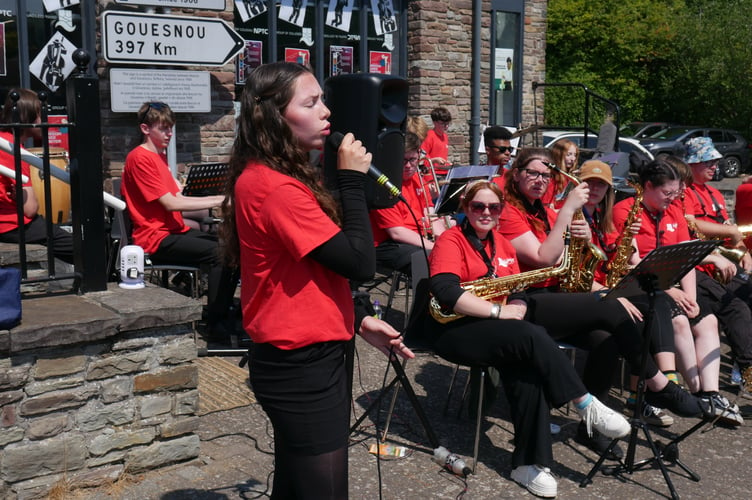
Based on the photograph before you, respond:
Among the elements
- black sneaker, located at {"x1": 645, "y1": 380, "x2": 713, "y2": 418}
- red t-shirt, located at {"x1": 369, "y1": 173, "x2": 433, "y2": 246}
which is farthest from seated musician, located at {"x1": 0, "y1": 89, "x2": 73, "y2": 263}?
black sneaker, located at {"x1": 645, "y1": 380, "x2": 713, "y2": 418}

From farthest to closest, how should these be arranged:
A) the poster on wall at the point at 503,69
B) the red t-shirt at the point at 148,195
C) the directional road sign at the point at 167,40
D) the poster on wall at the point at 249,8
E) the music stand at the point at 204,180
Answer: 1. the poster on wall at the point at 503,69
2. the poster on wall at the point at 249,8
3. the directional road sign at the point at 167,40
4. the music stand at the point at 204,180
5. the red t-shirt at the point at 148,195

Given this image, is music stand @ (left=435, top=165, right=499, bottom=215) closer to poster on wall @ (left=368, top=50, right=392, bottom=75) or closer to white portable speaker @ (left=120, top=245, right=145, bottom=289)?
white portable speaker @ (left=120, top=245, right=145, bottom=289)

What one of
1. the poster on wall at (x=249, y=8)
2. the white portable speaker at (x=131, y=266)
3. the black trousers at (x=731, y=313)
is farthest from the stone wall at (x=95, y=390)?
the poster on wall at (x=249, y=8)

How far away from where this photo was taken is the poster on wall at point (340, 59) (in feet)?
37.1

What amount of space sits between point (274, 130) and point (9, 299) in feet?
5.32

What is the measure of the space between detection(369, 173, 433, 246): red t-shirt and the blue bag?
3187mm

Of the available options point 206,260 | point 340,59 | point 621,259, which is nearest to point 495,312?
point 621,259

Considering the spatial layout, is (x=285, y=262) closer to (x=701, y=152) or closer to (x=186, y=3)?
(x=701, y=152)

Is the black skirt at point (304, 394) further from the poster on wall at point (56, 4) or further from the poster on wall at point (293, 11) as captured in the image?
the poster on wall at point (293, 11)

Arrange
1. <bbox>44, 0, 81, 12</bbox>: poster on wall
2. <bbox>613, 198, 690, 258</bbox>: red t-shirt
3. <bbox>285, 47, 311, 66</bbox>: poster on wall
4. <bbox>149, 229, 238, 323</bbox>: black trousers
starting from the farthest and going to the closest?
<bbox>285, 47, 311, 66</bbox>: poster on wall → <bbox>44, 0, 81, 12</bbox>: poster on wall → <bbox>149, 229, 238, 323</bbox>: black trousers → <bbox>613, 198, 690, 258</bbox>: red t-shirt

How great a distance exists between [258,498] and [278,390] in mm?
1376

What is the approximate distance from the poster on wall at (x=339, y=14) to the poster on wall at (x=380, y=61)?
0.51m

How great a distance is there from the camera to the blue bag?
3.39 m

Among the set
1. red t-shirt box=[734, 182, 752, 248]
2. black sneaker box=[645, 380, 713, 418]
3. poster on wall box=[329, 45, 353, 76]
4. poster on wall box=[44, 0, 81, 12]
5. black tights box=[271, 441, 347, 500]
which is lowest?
black sneaker box=[645, 380, 713, 418]
